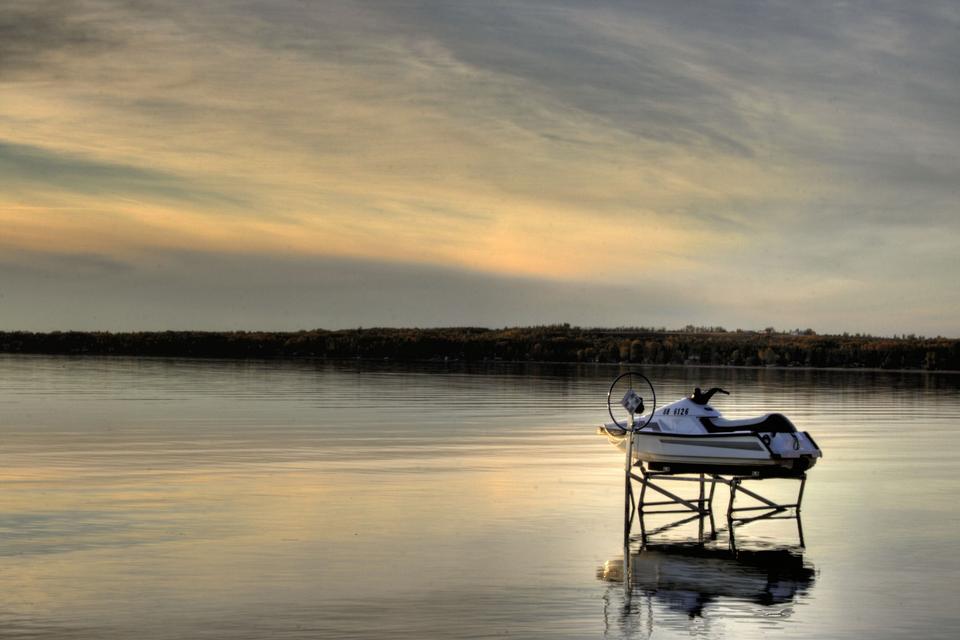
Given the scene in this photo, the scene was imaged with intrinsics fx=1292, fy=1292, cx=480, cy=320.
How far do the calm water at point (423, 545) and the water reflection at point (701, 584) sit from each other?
61 mm

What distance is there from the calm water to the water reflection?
0.06 meters

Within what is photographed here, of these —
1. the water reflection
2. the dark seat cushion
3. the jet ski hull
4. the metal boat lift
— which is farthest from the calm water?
the dark seat cushion

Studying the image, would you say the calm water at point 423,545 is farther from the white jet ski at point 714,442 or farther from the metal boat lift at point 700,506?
the white jet ski at point 714,442

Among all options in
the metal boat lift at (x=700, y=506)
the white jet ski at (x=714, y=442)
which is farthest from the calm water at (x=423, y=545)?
the white jet ski at (x=714, y=442)

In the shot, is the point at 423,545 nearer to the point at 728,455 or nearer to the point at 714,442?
the point at 714,442

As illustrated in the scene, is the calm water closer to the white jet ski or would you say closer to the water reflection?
the water reflection

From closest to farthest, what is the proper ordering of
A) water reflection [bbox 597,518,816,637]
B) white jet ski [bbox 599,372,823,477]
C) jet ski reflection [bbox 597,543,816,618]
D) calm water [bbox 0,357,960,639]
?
calm water [bbox 0,357,960,639] < water reflection [bbox 597,518,816,637] < jet ski reflection [bbox 597,543,816,618] < white jet ski [bbox 599,372,823,477]

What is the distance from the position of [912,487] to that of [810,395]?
54644mm

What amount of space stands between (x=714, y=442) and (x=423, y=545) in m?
6.45

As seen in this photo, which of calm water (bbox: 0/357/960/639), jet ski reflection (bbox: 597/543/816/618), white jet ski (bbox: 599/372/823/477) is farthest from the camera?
white jet ski (bbox: 599/372/823/477)

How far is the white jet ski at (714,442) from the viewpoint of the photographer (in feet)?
80.3

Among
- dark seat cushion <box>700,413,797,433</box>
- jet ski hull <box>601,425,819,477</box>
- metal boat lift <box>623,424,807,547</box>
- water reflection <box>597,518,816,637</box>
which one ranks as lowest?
water reflection <box>597,518,816,637</box>

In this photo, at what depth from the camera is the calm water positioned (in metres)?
16.1

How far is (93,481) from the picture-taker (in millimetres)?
29688
